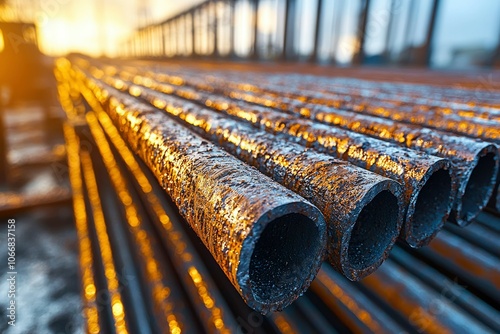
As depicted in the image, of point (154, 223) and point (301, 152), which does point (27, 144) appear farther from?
point (301, 152)

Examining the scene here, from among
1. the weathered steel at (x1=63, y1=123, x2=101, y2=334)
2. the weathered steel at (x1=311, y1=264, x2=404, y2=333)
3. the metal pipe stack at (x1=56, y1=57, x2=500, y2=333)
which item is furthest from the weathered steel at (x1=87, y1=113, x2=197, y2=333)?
the weathered steel at (x1=311, y1=264, x2=404, y2=333)

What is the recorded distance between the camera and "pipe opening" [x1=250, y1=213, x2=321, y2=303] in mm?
714

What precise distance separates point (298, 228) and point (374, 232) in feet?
0.75

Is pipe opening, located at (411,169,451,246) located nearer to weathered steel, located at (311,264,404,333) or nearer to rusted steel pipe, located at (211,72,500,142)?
weathered steel, located at (311,264,404,333)

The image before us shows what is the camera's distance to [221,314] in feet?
3.96

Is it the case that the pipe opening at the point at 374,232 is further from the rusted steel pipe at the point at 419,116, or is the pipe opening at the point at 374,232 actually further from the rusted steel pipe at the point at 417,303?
the rusted steel pipe at the point at 419,116

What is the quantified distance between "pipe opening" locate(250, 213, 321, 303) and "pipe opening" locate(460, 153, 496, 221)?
0.69m

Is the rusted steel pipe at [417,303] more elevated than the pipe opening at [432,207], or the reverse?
the pipe opening at [432,207]

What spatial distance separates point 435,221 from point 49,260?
18.6 ft

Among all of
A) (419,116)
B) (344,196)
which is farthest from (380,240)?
(419,116)

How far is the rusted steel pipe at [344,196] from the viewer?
0.74m

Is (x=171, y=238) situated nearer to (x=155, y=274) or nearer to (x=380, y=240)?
(x=155, y=274)

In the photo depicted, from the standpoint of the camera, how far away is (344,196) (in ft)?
2.44

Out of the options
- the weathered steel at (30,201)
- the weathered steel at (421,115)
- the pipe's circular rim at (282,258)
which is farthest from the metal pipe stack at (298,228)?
the weathered steel at (30,201)
